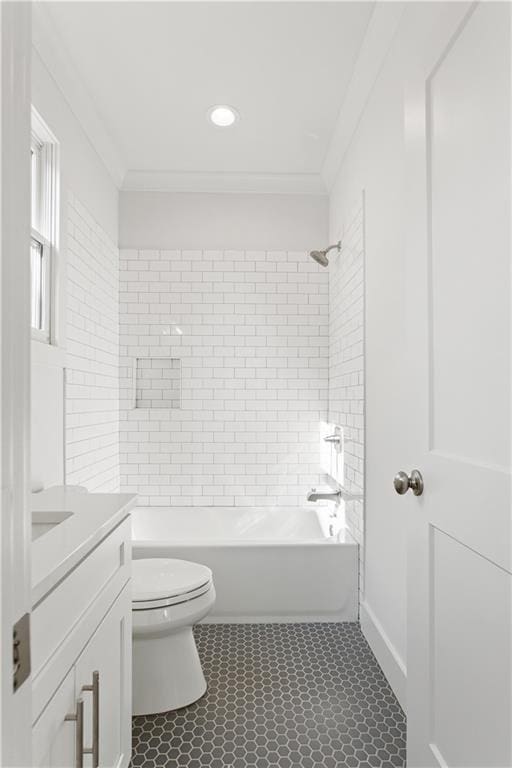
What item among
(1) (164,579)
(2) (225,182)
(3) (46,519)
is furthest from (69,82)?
(1) (164,579)

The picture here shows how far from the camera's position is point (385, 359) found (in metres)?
2.19

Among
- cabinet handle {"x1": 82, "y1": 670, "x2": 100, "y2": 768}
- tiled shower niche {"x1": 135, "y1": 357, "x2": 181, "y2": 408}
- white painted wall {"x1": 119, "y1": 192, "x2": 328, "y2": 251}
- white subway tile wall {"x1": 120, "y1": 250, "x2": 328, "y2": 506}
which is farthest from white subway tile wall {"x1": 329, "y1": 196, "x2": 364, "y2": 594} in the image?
cabinet handle {"x1": 82, "y1": 670, "x2": 100, "y2": 768}

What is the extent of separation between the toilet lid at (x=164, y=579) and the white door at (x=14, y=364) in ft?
4.91

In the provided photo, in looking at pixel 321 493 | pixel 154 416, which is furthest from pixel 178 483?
pixel 321 493

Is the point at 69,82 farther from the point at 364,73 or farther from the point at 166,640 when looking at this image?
the point at 166,640

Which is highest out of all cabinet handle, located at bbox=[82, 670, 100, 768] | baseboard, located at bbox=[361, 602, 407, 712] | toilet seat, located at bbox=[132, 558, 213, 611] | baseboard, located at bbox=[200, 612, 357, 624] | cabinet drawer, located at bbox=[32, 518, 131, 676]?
cabinet drawer, located at bbox=[32, 518, 131, 676]

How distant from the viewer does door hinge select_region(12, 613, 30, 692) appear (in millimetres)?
462

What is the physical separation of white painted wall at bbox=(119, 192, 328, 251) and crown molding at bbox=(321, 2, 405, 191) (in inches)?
18.3

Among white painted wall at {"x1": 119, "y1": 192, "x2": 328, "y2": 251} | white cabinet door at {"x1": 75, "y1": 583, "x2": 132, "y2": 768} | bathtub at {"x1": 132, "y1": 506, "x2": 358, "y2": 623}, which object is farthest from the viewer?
white painted wall at {"x1": 119, "y1": 192, "x2": 328, "y2": 251}

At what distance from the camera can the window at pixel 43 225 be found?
2.26 meters

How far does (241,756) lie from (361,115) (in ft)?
9.17

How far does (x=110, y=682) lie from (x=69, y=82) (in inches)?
97.3

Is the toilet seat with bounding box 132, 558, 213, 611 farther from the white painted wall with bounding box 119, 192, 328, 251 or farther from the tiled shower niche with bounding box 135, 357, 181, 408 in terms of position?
the white painted wall with bounding box 119, 192, 328, 251

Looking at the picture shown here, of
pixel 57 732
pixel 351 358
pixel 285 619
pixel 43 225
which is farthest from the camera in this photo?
pixel 351 358
